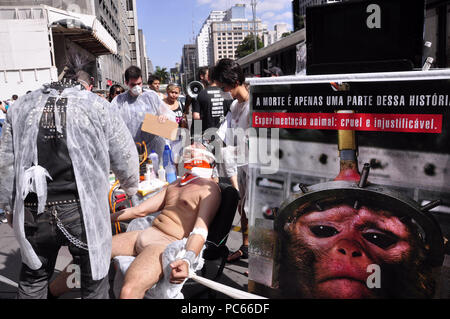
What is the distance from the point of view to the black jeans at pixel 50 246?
2.03 meters

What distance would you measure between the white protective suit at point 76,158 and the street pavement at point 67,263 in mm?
1003

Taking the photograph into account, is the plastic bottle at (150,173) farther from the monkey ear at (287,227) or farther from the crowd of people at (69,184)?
the monkey ear at (287,227)

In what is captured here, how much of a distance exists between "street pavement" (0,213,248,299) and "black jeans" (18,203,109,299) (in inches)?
33.0

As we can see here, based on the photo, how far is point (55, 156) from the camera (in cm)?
200

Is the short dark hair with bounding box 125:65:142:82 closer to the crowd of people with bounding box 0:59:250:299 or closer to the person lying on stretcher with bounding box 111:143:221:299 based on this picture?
the person lying on stretcher with bounding box 111:143:221:299

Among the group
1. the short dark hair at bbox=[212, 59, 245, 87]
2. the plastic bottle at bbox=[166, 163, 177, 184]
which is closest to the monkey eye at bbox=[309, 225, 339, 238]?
the short dark hair at bbox=[212, 59, 245, 87]

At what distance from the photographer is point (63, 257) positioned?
12.7 feet

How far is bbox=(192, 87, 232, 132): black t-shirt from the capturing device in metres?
5.62

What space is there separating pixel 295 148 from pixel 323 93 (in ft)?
1.10

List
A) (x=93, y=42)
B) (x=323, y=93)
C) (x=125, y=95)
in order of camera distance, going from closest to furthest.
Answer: (x=323, y=93)
(x=125, y=95)
(x=93, y=42)

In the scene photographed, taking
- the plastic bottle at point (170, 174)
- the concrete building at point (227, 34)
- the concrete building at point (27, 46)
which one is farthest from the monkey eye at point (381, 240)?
the concrete building at point (227, 34)

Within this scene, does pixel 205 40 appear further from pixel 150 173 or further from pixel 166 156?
pixel 150 173
